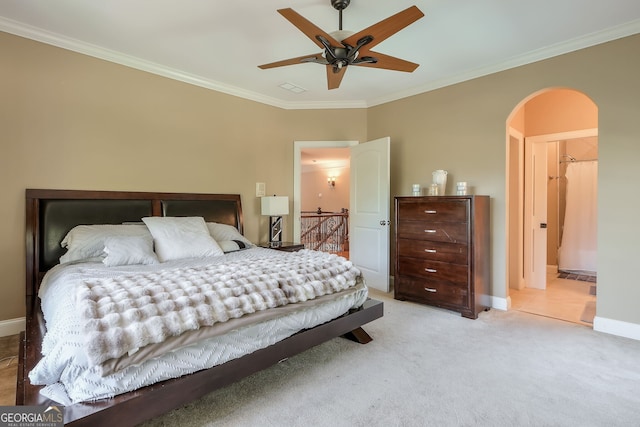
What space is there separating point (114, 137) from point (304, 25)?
8.04 feet

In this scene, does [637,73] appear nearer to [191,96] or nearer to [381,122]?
[381,122]

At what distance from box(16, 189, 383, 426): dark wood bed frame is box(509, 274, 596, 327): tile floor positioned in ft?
6.95

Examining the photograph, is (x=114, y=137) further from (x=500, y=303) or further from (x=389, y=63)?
(x=500, y=303)

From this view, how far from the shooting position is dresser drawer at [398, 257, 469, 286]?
10.9 ft

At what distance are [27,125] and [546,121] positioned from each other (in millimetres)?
5873

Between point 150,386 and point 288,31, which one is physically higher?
point 288,31

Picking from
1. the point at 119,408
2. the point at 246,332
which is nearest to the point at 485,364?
the point at 246,332

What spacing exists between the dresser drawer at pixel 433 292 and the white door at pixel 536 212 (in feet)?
6.08

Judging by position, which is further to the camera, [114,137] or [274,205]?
[274,205]

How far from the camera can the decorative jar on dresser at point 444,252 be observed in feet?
10.7

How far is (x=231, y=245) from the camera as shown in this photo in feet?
11.0

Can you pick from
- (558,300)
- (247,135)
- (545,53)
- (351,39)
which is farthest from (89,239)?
(558,300)

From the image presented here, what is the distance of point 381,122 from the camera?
15.5ft

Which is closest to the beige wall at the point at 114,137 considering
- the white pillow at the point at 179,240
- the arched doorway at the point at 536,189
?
the white pillow at the point at 179,240
